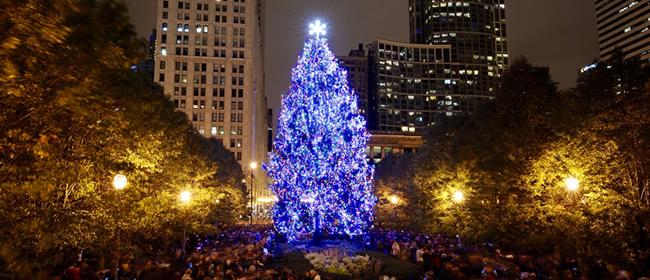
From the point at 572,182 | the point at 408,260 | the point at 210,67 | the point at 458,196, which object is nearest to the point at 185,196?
the point at 408,260

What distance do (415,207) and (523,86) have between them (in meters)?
20.3

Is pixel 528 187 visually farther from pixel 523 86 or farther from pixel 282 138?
pixel 282 138

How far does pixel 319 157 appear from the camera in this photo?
2898 centimetres

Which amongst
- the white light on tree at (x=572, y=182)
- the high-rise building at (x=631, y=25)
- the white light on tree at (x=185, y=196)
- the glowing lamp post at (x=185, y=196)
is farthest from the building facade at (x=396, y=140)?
the white light on tree at (x=572, y=182)

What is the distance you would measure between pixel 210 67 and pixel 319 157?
95144 millimetres

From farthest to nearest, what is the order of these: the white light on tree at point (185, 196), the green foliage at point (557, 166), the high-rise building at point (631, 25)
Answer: the high-rise building at point (631, 25), the white light on tree at point (185, 196), the green foliage at point (557, 166)

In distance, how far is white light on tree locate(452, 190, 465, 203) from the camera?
111 ft

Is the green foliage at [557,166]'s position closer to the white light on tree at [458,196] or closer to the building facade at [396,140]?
the white light on tree at [458,196]

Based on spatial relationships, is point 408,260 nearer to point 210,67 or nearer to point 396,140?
point 210,67

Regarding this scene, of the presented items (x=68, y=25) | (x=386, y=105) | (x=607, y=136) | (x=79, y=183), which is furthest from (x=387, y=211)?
(x=386, y=105)

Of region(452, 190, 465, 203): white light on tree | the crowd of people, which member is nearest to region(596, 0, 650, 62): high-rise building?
region(452, 190, 465, 203): white light on tree

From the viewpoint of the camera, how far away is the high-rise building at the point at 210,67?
116 meters

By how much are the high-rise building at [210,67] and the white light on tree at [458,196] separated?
84524 mm

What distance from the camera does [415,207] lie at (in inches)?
1809
